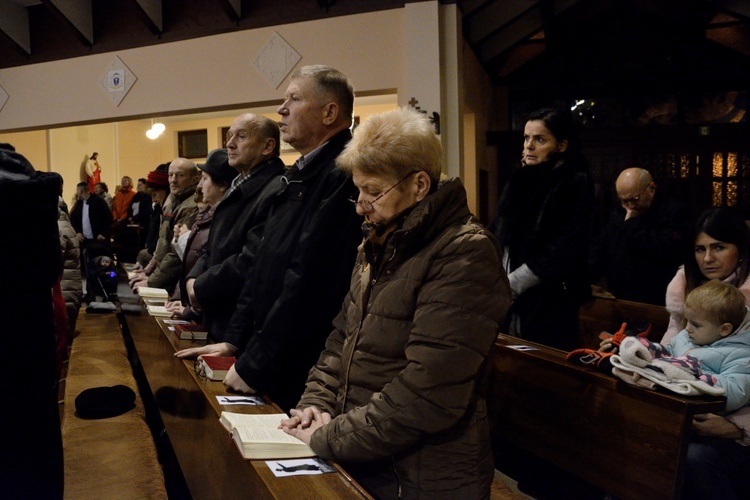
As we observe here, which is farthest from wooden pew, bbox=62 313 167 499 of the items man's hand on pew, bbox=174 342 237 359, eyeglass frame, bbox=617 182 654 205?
eyeglass frame, bbox=617 182 654 205

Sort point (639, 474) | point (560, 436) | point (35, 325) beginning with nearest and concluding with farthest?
point (35, 325), point (639, 474), point (560, 436)

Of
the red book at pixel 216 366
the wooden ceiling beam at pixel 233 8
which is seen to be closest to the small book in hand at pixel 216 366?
the red book at pixel 216 366

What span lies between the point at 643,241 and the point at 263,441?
3.07 metres

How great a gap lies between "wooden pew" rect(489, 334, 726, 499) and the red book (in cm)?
111

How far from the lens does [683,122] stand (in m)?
9.08

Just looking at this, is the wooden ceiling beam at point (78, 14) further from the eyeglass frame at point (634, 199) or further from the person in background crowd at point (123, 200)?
the eyeglass frame at point (634, 199)

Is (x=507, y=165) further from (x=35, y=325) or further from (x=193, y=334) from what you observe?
(x=35, y=325)

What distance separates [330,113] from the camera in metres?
2.47

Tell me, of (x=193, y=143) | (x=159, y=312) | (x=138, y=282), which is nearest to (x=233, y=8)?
(x=138, y=282)

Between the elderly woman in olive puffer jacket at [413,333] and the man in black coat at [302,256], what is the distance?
1.34ft

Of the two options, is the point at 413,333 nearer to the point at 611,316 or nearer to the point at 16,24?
the point at 611,316

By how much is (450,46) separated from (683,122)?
391 cm

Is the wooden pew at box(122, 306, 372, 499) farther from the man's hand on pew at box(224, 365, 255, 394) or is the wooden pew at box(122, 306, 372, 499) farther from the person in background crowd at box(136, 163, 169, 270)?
the person in background crowd at box(136, 163, 169, 270)

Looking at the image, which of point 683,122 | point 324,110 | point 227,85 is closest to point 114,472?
point 324,110
